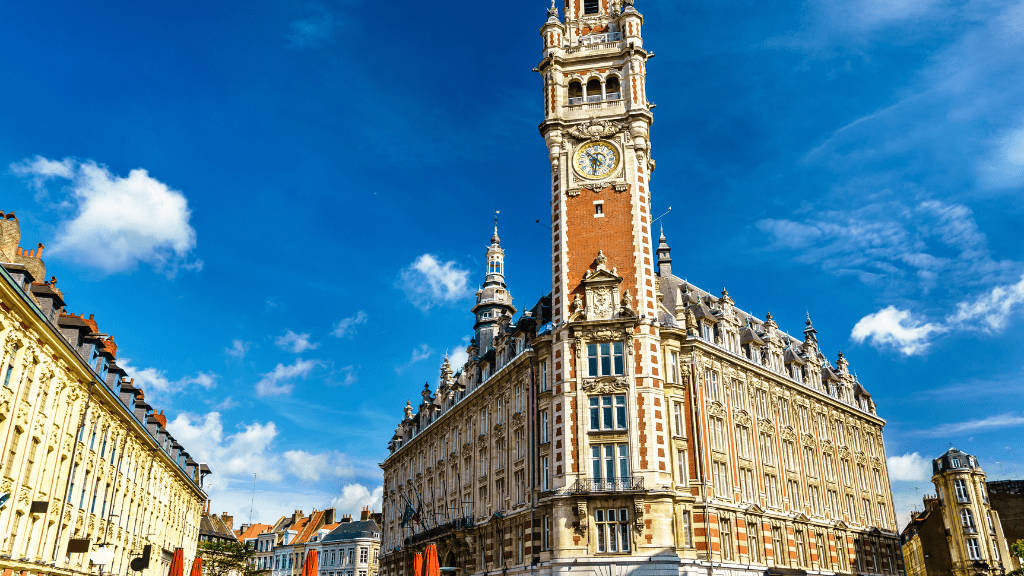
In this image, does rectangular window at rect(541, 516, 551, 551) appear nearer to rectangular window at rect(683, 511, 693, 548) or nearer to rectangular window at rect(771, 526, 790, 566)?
rectangular window at rect(683, 511, 693, 548)

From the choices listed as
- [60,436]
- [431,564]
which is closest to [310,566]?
[431,564]

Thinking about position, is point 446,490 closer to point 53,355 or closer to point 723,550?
point 723,550

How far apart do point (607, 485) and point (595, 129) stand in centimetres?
2699

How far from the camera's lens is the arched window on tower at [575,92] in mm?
59938

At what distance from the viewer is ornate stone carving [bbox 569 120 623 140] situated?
5750cm

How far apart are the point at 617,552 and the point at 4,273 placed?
117ft

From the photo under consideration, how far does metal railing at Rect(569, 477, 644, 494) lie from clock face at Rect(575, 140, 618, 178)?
893 inches

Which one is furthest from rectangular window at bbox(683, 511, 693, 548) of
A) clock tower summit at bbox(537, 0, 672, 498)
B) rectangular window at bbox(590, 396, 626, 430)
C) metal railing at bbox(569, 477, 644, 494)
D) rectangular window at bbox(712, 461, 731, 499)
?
rectangular window at bbox(590, 396, 626, 430)

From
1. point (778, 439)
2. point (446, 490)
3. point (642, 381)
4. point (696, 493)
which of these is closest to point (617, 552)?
point (696, 493)

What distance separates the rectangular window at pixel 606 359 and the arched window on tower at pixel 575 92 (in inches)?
816

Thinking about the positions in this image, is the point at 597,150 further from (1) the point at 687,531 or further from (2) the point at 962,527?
(2) the point at 962,527

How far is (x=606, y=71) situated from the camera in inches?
2367

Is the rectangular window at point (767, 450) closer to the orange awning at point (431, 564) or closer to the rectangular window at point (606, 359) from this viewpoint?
the rectangular window at point (606, 359)

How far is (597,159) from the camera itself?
188ft
